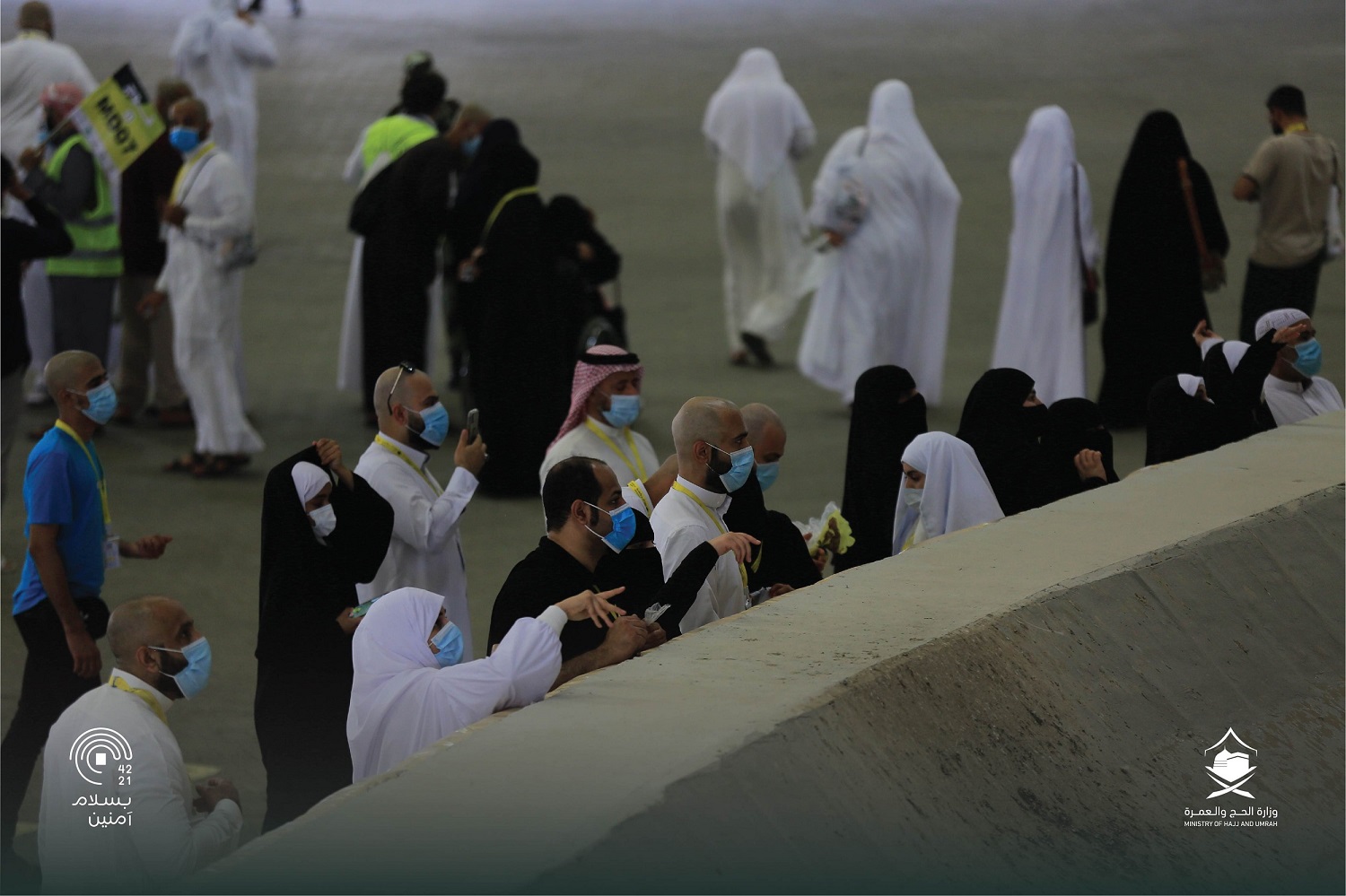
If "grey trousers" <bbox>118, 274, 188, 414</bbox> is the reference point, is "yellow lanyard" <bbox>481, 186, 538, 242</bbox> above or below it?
above

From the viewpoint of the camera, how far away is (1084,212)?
959cm

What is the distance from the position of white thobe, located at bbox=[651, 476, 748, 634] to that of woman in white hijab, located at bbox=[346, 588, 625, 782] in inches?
27.6

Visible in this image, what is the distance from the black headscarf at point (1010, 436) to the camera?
568 cm

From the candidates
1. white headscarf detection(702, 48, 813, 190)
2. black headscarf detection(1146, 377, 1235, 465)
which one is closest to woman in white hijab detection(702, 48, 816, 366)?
white headscarf detection(702, 48, 813, 190)

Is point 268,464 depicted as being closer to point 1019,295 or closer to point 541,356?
point 541,356

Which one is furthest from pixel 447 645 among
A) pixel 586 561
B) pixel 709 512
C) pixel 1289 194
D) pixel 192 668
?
pixel 1289 194

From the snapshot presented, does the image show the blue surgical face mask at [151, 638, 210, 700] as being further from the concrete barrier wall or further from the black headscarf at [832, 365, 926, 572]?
the black headscarf at [832, 365, 926, 572]

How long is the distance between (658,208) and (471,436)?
1118 cm

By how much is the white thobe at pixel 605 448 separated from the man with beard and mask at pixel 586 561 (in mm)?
1371

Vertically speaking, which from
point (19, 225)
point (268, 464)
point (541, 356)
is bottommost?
point (268, 464)

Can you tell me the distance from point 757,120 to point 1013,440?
5983mm

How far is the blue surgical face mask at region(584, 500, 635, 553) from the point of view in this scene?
424cm

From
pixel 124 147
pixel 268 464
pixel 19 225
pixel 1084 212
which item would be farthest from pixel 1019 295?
pixel 19 225

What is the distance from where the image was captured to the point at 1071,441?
5.92m
